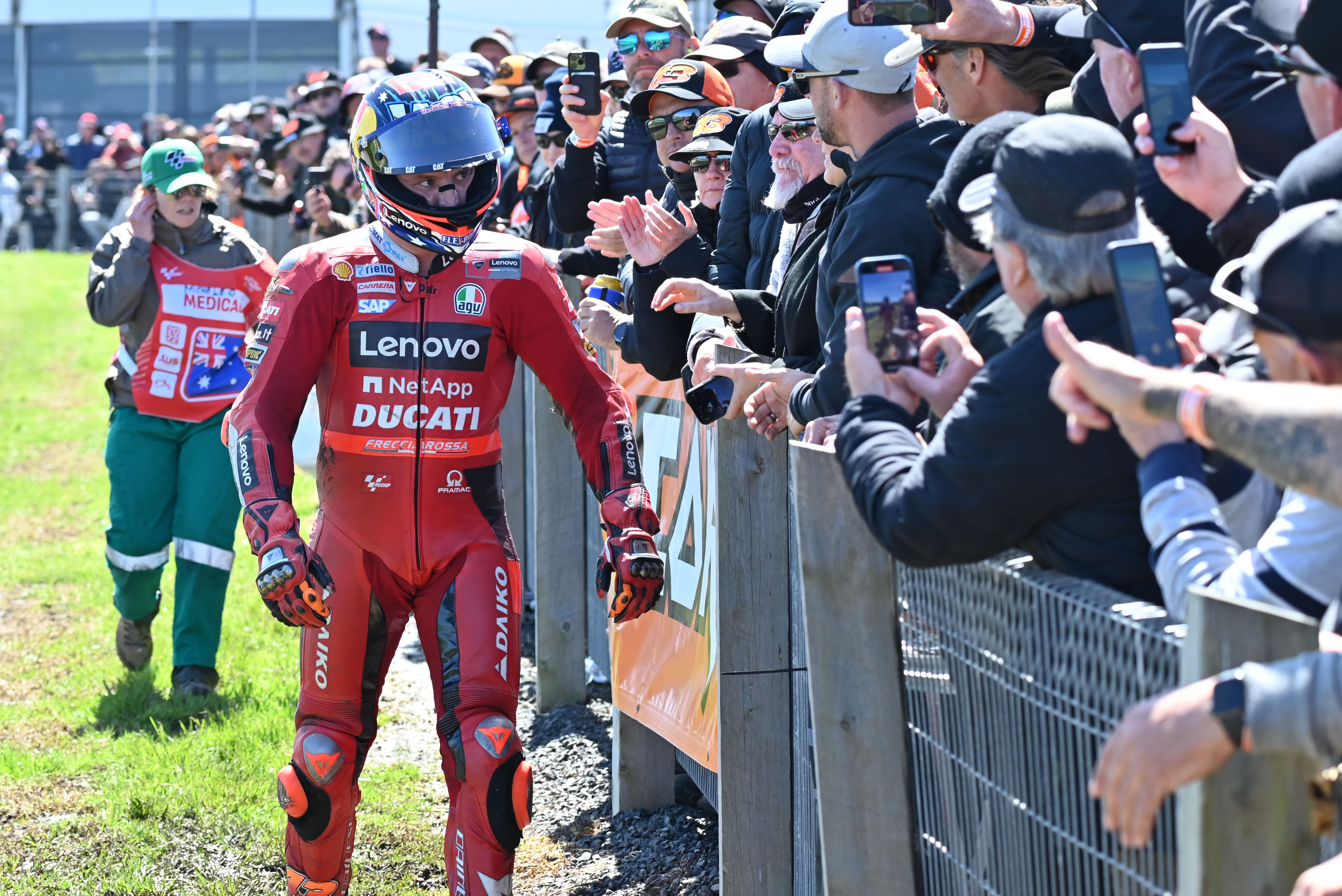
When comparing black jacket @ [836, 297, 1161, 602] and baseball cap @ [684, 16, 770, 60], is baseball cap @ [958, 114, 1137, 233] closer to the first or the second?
black jacket @ [836, 297, 1161, 602]

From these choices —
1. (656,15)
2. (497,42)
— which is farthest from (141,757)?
(497,42)

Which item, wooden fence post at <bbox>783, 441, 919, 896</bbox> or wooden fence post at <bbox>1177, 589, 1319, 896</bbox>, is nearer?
wooden fence post at <bbox>1177, 589, 1319, 896</bbox>

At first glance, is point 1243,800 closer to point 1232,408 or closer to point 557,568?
point 1232,408

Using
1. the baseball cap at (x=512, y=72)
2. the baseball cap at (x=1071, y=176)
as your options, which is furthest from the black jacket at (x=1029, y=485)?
the baseball cap at (x=512, y=72)

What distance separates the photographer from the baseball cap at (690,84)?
19.5 ft

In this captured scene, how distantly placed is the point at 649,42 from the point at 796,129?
2.81 m

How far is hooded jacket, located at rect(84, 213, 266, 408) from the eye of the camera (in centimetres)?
743

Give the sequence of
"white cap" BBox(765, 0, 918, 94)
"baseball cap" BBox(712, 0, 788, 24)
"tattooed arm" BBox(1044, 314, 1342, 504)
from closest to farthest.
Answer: "tattooed arm" BBox(1044, 314, 1342, 504) < "white cap" BBox(765, 0, 918, 94) < "baseball cap" BBox(712, 0, 788, 24)

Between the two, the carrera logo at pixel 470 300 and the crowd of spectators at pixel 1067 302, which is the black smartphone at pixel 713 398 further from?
the carrera logo at pixel 470 300

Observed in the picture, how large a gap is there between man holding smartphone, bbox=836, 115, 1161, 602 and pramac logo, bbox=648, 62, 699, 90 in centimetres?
348

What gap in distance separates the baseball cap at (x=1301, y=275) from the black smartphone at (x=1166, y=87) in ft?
2.26

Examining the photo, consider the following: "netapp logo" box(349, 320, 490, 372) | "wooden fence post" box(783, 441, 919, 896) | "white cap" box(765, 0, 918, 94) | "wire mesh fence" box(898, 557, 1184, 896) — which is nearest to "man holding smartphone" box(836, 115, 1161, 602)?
"wire mesh fence" box(898, 557, 1184, 896)

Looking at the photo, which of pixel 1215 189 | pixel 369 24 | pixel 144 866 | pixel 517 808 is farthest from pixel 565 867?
pixel 369 24

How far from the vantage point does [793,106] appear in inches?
179
